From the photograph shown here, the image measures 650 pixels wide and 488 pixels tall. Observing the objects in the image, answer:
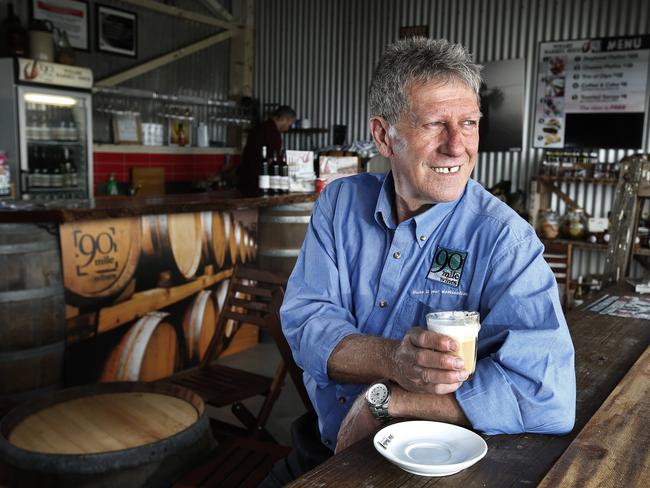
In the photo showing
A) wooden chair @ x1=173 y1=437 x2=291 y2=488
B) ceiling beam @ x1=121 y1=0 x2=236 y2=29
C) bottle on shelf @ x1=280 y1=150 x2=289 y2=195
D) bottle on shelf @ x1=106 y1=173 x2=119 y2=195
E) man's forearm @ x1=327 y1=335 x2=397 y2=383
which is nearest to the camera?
man's forearm @ x1=327 y1=335 x2=397 y2=383

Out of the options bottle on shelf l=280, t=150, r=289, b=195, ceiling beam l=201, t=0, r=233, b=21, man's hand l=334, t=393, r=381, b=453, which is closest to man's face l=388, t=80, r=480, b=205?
man's hand l=334, t=393, r=381, b=453

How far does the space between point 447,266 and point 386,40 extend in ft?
24.0

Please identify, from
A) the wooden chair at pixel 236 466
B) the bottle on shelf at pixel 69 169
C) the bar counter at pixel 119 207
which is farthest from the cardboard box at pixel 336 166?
the wooden chair at pixel 236 466

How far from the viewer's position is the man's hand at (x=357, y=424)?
4.81 ft

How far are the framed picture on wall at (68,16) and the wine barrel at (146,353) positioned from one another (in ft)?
13.7

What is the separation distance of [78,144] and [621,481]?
6.29m

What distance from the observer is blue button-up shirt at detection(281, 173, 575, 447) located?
4.53 ft

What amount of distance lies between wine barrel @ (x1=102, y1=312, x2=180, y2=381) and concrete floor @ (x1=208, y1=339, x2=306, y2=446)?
47 centimetres

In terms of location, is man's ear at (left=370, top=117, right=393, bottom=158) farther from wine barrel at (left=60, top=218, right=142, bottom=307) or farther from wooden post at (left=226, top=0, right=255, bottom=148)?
wooden post at (left=226, top=0, right=255, bottom=148)

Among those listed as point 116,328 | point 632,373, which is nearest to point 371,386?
point 632,373

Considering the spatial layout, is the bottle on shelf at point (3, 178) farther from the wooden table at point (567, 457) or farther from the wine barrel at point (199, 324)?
the wooden table at point (567, 457)

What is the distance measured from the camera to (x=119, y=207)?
3.72 m

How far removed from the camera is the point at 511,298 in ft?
4.80

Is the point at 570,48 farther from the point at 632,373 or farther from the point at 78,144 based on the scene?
the point at 632,373
